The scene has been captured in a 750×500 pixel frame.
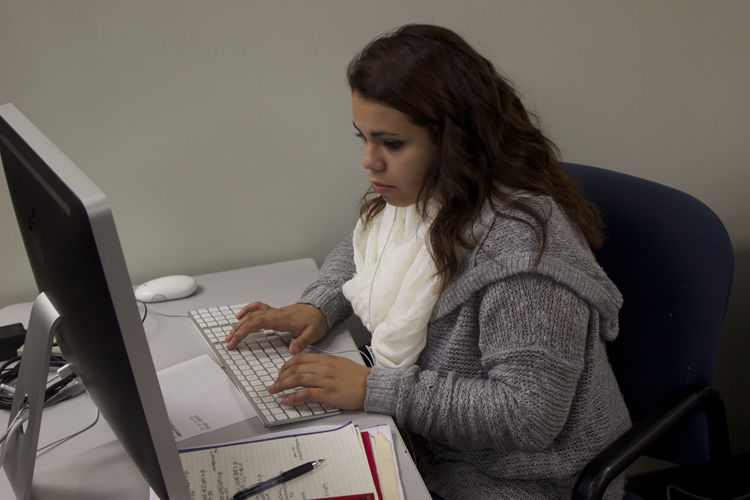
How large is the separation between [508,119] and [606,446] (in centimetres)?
52

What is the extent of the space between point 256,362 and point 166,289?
381 mm

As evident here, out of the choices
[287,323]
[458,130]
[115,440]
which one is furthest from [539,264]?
[115,440]

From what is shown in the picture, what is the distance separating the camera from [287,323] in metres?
1.05

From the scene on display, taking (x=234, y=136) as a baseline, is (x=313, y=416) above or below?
below

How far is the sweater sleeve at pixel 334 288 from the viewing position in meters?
1.11

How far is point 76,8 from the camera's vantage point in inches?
44.8

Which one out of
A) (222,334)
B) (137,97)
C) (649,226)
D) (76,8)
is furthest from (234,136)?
(649,226)

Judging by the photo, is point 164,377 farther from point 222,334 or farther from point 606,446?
point 606,446

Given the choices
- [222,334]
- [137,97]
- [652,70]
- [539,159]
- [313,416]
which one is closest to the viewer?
[313,416]

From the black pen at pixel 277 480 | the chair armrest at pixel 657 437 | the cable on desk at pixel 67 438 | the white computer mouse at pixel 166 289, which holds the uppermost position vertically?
the white computer mouse at pixel 166 289

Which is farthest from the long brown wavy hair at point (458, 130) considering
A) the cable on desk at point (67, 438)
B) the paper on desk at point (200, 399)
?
the cable on desk at point (67, 438)

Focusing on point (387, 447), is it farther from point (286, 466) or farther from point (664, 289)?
point (664, 289)

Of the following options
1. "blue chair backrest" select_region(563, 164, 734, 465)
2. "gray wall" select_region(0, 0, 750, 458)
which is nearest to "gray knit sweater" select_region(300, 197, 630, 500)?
"blue chair backrest" select_region(563, 164, 734, 465)

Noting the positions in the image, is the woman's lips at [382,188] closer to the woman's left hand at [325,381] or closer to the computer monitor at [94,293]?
the woman's left hand at [325,381]
